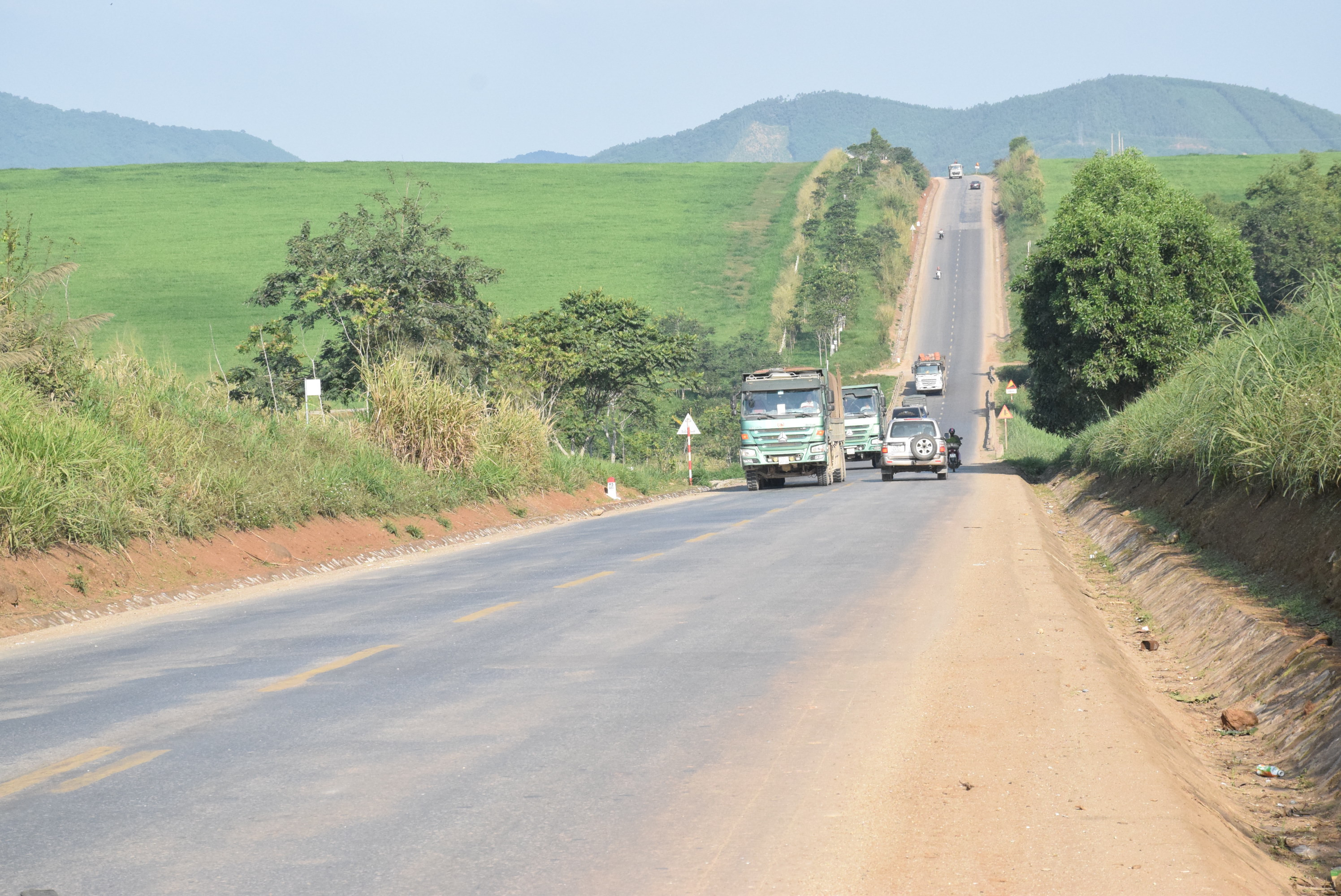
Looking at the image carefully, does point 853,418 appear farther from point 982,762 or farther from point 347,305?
point 982,762

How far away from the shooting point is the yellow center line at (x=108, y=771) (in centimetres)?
574

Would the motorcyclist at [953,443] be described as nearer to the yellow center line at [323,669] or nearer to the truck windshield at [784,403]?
the truck windshield at [784,403]

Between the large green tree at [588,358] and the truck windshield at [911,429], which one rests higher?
the large green tree at [588,358]

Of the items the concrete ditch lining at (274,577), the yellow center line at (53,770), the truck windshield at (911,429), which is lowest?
the truck windshield at (911,429)

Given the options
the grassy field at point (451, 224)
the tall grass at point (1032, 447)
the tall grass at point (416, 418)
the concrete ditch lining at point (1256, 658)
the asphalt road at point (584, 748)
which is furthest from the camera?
the grassy field at point (451, 224)

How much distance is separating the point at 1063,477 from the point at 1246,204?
66.4 metres

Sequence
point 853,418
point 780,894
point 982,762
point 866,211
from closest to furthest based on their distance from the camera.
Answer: point 780,894
point 982,762
point 853,418
point 866,211

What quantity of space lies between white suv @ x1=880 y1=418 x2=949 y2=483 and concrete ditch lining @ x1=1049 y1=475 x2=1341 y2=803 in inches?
882

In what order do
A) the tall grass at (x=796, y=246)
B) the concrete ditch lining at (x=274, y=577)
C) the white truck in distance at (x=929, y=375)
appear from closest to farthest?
the concrete ditch lining at (x=274, y=577) → the white truck in distance at (x=929, y=375) → the tall grass at (x=796, y=246)

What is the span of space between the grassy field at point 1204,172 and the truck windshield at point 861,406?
74.4 m

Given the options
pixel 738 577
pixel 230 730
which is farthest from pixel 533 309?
pixel 230 730

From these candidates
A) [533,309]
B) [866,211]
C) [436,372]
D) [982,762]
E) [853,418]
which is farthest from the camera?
[866,211]

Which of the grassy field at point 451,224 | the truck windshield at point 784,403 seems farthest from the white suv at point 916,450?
the grassy field at point 451,224

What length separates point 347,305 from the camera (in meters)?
33.3
